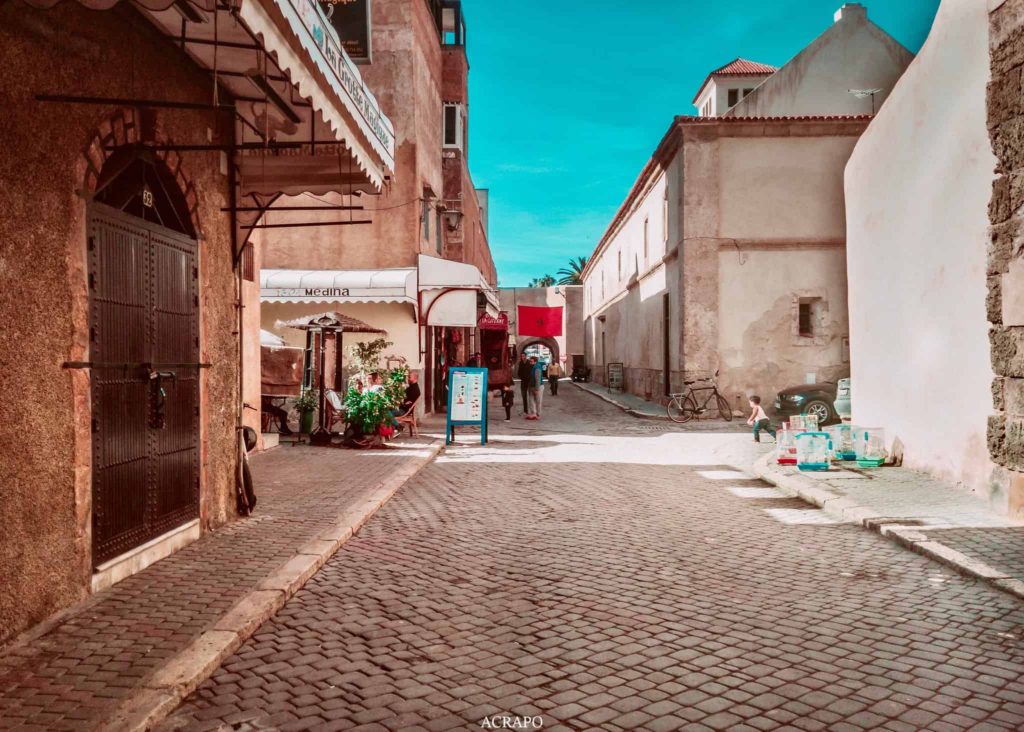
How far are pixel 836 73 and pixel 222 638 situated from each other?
2448 cm

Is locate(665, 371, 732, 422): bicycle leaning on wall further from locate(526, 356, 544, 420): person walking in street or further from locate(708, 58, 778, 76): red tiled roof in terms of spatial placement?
locate(708, 58, 778, 76): red tiled roof

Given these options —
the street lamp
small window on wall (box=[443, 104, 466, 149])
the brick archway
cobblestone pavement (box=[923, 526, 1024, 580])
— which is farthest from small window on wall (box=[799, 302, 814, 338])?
the brick archway

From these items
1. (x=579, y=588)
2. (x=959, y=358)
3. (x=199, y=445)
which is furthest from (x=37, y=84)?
(x=959, y=358)

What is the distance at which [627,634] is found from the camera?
4.49 meters

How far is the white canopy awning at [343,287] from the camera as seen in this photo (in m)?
Result: 18.4

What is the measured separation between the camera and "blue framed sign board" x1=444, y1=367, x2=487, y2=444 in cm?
1507

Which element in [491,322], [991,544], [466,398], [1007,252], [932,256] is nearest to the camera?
[991,544]

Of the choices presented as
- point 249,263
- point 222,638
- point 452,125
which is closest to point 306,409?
point 249,263

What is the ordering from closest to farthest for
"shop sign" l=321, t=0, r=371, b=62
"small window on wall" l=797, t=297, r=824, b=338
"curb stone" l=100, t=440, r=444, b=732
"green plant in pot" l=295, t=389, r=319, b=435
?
"curb stone" l=100, t=440, r=444, b=732, "shop sign" l=321, t=0, r=371, b=62, "green plant in pot" l=295, t=389, r=319, b=435, "small window on wall" l=797, t=297, r=824, b=338

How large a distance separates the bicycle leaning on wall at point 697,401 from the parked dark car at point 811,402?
2770mm

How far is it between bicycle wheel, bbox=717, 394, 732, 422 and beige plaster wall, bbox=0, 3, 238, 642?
1813 cm

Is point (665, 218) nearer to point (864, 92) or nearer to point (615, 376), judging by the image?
point (864, 92)

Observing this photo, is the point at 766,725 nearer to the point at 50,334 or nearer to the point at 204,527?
the point at 50,334

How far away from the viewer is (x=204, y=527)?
696 cm
